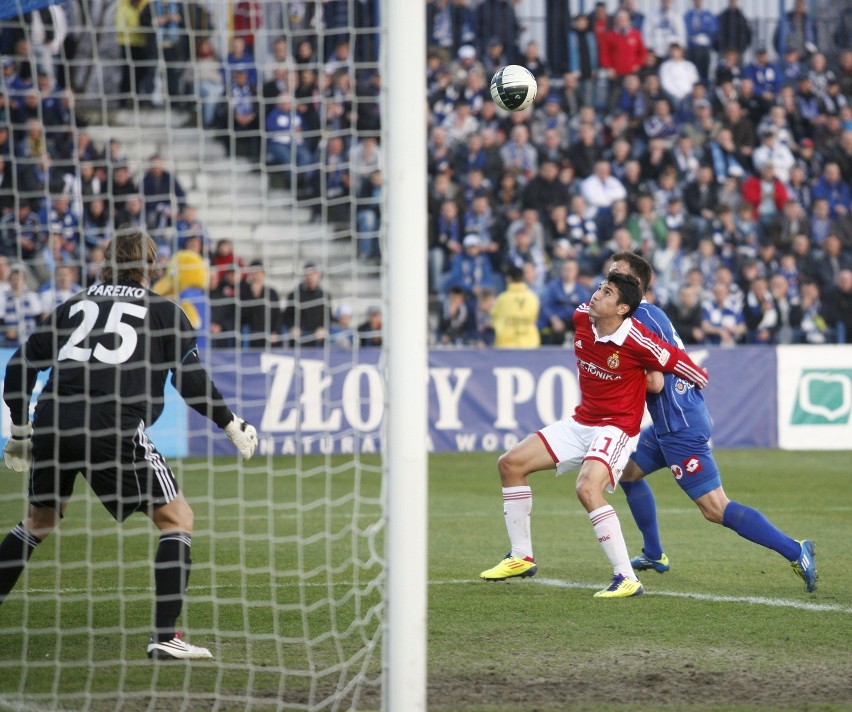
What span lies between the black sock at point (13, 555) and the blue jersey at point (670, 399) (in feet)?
Answer: 12.0

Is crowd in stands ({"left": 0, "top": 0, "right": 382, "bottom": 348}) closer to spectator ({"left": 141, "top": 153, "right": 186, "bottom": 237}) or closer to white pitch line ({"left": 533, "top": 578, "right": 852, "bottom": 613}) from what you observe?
spectator ({"left": 141, "top": 153, "right": 186, "bottom": 237})

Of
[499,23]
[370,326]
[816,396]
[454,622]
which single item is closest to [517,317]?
[370,326]

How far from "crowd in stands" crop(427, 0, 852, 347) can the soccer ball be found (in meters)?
7.25

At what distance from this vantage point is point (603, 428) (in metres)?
7.20

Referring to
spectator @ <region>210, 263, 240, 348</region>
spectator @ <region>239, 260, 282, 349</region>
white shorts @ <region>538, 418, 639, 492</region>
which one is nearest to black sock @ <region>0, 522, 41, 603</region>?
white shorts @ <region>538, 418, 639, 492</region>

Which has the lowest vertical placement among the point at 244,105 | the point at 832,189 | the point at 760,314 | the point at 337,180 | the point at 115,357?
the point at 760,314

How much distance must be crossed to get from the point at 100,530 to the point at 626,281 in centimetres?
499

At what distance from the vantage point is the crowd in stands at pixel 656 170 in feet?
56.6

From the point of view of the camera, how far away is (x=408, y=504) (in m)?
4.34

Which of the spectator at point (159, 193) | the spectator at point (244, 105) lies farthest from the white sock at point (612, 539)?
the spectator at point (244, 105)

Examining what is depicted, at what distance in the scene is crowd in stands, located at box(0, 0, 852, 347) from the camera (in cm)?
1484

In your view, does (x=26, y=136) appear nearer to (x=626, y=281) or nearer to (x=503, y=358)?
(x=503, y=358)

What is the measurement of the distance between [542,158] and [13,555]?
14.1 meters

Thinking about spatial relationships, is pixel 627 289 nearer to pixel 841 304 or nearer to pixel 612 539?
pixel 612 539
